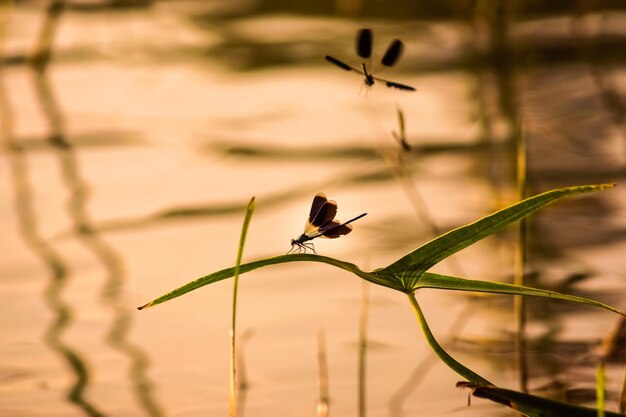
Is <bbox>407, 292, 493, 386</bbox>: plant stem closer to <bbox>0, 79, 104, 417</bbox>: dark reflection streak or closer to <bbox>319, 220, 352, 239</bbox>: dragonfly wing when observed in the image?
<bbox>319, 220, 352, 239</bbox>: dragonfly wing

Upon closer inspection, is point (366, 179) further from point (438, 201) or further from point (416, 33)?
point (416, 33)

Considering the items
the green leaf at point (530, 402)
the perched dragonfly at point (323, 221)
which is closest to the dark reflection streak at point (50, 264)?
the perched dragonfly at point (323, 221)

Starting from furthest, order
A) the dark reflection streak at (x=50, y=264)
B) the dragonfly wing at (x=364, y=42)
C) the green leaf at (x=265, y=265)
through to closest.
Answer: the dark reflection streak at (x=50, y=264) < the dragonfly wing at (x=364, y=42) < the green leaf at (x=265, y=265)

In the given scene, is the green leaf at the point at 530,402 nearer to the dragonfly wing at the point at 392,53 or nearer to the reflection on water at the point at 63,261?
the dragonfly wing at the point at 392,53

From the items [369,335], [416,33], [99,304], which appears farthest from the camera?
[416,33]

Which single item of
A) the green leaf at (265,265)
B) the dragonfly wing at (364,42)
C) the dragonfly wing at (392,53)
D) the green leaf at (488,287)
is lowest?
the green leaf at (265,265)

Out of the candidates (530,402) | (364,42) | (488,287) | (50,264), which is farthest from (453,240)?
(50,264)

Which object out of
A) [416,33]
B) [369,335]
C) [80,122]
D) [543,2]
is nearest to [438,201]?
[369,335]

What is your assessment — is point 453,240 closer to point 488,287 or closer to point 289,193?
point 488,287

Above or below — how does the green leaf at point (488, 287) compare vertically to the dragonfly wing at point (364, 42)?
below
